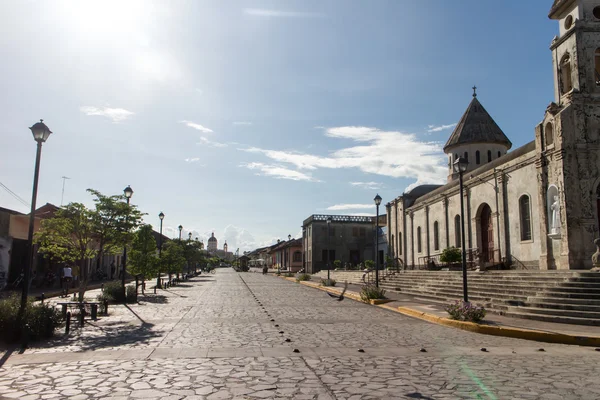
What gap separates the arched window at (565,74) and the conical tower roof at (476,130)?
1756 cm

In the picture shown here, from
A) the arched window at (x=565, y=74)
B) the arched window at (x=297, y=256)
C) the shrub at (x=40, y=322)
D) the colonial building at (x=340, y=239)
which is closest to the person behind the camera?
the shrub at (x=40, y=322)

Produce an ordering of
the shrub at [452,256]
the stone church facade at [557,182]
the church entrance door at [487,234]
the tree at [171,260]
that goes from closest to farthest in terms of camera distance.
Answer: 1. the stone church facade at [557,182]
2. the church entrance door at [487,234]
3. the shrub at [452,256]
4. the tree at [171,260]

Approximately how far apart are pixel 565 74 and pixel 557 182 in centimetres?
533

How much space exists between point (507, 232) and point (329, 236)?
151 ft

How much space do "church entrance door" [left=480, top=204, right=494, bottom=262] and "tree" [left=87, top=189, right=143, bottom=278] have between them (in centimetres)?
1971

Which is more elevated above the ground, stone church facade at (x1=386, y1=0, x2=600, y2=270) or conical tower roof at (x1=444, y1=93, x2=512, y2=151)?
conical tower roof at (x1=444, y1=93, x2=512, y2=151)

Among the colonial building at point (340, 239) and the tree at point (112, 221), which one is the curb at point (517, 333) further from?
the colonial building at point (340, 239)

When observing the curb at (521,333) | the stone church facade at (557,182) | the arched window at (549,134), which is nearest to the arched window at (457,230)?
the stone church facade at (557,182)

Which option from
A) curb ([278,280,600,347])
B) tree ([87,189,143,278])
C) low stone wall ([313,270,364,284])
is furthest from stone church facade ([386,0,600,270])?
tree ([87,189,143,278])

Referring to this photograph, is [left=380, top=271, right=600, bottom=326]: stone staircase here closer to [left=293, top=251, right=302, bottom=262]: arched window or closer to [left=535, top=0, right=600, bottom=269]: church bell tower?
[left=535, top=0, right=600, bottom=269]: church bell tower

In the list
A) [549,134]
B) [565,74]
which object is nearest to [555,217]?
[549,134]

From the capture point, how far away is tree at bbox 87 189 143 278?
56.1 feet

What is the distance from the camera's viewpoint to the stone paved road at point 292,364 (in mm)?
6332

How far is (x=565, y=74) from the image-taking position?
21.3m
